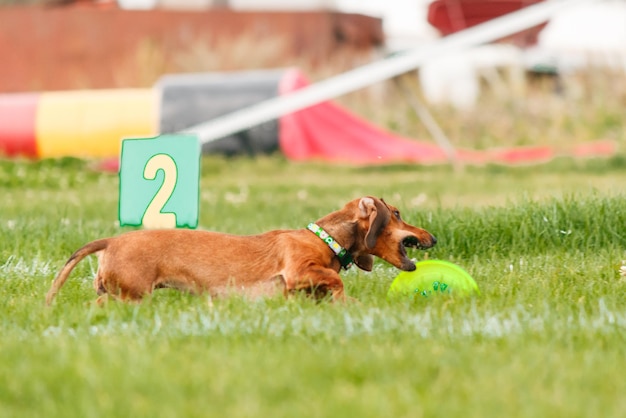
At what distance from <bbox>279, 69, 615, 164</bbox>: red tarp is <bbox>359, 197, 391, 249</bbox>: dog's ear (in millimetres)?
8318

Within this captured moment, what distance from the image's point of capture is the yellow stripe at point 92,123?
12500 millimetres

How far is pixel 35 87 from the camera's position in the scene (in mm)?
18938

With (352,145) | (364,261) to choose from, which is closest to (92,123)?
(352,145)

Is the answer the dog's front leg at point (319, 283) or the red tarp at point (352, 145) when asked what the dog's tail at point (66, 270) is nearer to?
the dog's front leg at point (319, 283)

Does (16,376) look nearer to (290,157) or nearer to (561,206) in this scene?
(561,206)

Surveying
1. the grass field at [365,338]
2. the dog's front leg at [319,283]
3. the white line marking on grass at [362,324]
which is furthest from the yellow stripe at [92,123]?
the white line marking on grass at [362,324]

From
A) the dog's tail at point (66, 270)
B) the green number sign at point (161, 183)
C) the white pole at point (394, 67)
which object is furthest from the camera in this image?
the white pole at point (394, 67)

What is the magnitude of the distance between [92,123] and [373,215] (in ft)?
31.3

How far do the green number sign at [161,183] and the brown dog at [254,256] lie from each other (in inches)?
31.8

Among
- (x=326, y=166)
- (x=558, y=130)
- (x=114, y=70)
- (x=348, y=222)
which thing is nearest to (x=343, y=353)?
(x=348, y=222)

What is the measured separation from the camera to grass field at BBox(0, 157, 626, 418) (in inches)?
90.4

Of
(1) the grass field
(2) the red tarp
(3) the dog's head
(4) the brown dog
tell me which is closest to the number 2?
(1) the grass field


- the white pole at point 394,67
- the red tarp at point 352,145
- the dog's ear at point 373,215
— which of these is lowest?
the red tarp at point 352,145

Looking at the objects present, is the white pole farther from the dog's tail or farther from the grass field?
the dog's tail
